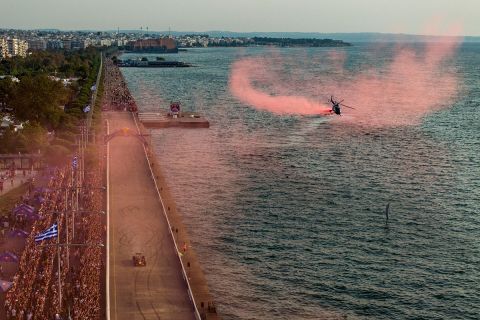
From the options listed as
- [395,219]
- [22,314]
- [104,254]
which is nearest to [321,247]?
[395,219]

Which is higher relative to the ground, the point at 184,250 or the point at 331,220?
the point at 184,250

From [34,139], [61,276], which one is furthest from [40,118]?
[61,276]

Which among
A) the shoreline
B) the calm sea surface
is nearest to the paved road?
the shoreline

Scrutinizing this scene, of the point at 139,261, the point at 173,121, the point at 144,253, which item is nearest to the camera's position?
the point at 139,261

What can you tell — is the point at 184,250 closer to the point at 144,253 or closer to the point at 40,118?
the point at 144,253

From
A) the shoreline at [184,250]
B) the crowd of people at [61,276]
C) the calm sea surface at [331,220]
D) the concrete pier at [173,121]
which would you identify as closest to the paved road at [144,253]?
the shoreline at [184,250]

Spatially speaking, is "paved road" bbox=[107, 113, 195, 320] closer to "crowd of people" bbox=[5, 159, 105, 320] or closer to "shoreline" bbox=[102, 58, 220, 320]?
"shoreline" bbox=[102, 58, 220, 320]
